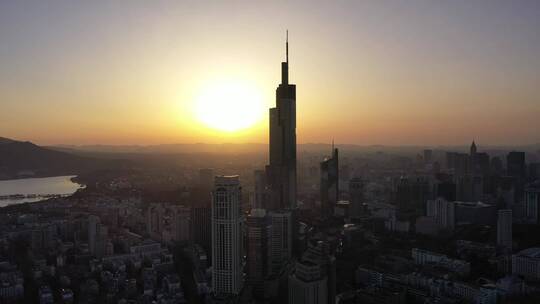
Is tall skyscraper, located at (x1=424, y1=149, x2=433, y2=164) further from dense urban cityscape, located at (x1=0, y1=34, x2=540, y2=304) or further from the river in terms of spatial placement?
the river

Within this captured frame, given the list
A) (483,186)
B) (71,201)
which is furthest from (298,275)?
(71,201)

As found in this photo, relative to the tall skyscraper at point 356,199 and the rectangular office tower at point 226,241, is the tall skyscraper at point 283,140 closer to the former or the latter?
the tall skyscraper at point 356,199

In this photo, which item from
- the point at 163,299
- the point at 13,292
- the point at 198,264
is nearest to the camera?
the point at 163,299

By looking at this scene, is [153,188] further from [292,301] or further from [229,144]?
[292,301]

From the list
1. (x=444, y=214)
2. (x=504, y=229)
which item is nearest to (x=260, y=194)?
(x=444, y=214)

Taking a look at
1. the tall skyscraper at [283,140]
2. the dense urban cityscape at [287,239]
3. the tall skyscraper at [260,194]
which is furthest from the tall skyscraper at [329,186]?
the tall skyscraper at [260,194]

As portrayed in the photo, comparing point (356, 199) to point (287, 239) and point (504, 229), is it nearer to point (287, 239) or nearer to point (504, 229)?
point (504, 229)
